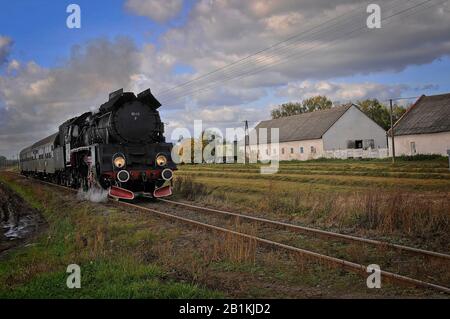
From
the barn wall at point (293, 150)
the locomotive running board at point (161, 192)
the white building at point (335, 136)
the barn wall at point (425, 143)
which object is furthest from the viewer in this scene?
the barn wall at point (293, 150)

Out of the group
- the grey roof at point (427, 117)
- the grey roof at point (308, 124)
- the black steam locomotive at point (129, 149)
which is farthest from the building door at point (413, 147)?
the black steam locomotive at point (129, 149)

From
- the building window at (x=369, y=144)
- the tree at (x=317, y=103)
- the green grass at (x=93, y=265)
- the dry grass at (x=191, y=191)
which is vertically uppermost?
the tree at (x=317, y=103)

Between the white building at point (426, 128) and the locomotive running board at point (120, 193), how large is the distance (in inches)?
1385

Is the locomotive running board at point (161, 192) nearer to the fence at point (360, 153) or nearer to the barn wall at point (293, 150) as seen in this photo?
the fence at point (360, 153)

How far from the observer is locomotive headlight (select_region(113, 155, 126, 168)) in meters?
16.6

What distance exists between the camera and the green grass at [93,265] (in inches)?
243

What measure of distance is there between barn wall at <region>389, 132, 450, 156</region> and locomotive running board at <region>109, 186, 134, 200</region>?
115ft

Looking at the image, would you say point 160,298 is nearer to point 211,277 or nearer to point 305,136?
point 211,277

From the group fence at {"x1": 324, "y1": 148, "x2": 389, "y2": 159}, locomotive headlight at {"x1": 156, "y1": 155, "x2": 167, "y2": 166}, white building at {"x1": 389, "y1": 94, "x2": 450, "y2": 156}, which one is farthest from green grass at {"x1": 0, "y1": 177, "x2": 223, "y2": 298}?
fence at {"x1": 324, "y1": 148, "x2": 389, "y2": 159}

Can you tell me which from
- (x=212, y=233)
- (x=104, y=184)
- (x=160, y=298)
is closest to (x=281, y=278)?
(x=160, y=298)

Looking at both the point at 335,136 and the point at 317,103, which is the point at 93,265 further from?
the point at 317,103

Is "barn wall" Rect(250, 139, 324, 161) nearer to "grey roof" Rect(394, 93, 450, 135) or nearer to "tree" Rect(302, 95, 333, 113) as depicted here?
"grey roof" Rect(394, 93, 450, 135)

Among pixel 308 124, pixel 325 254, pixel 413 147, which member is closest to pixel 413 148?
pixel 413 147

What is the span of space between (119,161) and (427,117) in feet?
129
